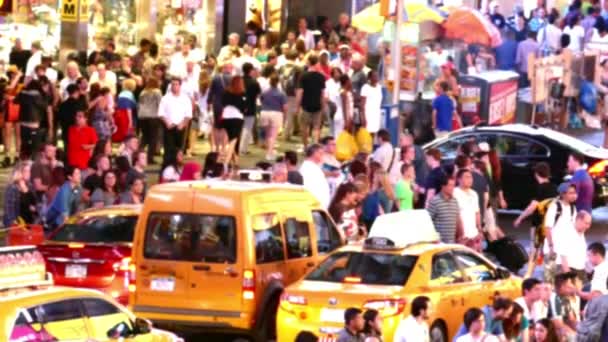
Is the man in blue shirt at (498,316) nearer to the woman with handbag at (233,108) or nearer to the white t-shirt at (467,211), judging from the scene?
the white t-shirt at (467,211)

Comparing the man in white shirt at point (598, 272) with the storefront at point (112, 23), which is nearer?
the man in white shirt at point (598, 272)

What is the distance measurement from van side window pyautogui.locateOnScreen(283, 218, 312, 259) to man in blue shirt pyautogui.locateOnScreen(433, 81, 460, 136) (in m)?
13.1

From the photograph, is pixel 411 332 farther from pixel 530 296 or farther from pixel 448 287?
pixel 448 287

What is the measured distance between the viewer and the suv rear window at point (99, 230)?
64.6ft

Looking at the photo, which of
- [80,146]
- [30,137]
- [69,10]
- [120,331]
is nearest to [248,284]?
[120,331]

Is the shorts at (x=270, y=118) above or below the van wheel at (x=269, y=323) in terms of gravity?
above

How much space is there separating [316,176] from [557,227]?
10.9 feet

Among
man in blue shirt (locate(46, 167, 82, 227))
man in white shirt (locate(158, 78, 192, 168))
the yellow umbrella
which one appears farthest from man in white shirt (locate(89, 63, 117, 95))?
man in blue shirt (locate(46, 167, 82, 227))

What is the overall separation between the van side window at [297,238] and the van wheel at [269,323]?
546 mm

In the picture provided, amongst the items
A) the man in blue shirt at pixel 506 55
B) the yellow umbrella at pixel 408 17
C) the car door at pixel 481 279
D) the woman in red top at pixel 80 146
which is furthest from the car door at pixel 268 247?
the man in blue shirt at pixel 506 55

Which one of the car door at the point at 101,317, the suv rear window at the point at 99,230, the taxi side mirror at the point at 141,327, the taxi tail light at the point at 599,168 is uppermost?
the car door at the point at 101,317

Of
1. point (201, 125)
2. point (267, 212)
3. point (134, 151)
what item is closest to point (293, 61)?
point (201, 125)

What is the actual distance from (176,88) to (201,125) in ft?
11.6

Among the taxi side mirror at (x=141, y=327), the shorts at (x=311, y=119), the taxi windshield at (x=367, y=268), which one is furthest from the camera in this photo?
the shorts at (x=311, y=119)
